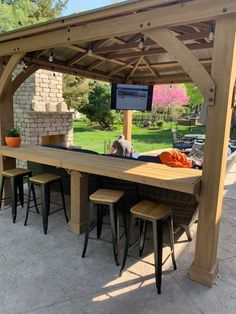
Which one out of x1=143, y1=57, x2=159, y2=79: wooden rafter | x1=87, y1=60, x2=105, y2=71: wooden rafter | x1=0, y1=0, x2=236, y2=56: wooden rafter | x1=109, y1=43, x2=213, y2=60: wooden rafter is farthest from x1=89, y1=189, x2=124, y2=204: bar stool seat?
x1=143, y1=57, x2=159, y2=79: wooden rafter

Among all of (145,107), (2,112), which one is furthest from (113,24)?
(145,107)

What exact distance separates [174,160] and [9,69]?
2.54m

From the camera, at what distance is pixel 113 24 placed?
259 centimetres

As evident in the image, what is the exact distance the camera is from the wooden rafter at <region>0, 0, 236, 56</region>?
81.0 inches

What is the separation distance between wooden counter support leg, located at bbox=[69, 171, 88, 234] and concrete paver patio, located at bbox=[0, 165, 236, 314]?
0.52ft

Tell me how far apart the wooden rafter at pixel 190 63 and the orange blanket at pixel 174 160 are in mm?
995

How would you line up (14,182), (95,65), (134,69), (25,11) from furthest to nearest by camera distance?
(25,11), (134,69), (95,65), (14,182)

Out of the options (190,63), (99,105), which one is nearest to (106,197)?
(190,63)

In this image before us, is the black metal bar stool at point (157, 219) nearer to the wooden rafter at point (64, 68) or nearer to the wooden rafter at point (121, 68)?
the wooden rafter at point (64, 68)

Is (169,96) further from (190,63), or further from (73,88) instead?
(190,63)

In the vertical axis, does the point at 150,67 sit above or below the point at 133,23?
above

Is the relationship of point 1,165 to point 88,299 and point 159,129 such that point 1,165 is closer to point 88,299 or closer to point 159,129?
point 88,299

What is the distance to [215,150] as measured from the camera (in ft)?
7.27

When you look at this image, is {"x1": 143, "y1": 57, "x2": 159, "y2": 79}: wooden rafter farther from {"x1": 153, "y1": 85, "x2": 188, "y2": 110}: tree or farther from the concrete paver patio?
{"x1": 153, "y1": 85, "x2": 188, "y2": 110}: tree
